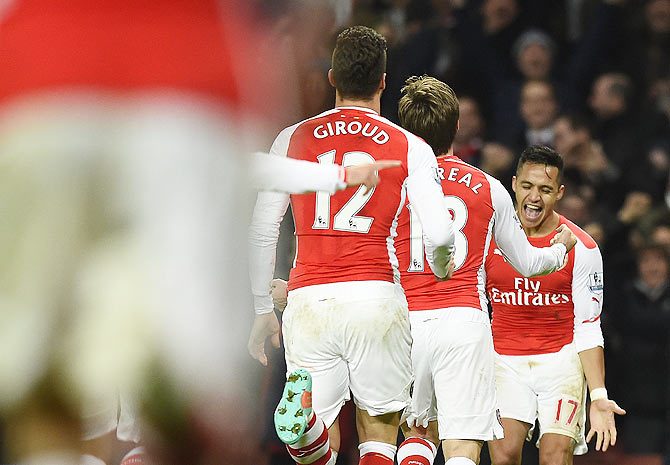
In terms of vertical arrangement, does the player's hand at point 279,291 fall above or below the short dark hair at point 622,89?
below

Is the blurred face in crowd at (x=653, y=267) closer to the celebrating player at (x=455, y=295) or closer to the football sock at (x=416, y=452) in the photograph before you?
the celebrating player at (x=455, y=295)

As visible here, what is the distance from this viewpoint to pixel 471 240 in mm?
4703

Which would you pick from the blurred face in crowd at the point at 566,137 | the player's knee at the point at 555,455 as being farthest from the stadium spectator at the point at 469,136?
the player's knee at the point at 555,455

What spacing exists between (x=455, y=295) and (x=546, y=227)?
3.93 ft

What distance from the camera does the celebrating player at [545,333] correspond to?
536cm

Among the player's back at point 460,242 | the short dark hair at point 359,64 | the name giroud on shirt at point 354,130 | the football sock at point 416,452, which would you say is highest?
the short dark hair at point 359,64

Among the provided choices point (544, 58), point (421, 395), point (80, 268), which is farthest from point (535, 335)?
point (80, 268)

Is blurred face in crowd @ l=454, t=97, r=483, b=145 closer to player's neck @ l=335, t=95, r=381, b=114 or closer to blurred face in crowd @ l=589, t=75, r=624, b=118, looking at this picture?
blurred face in crowd @ l=589, t=75, r=624, b=118

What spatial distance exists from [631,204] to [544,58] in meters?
1.33

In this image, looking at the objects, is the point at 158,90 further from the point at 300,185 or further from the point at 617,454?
the point at 617,454

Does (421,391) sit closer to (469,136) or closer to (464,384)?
(464,384)

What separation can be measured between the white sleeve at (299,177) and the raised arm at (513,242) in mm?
2204

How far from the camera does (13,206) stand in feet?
4.44

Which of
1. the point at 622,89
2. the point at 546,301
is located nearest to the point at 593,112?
the point at 622,89
